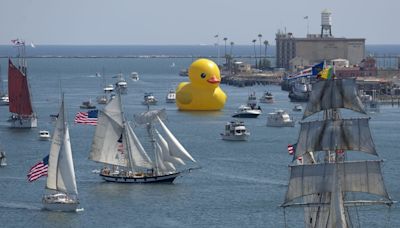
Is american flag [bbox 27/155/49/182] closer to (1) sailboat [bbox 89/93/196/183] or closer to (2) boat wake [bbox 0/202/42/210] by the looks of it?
(2) boat wake [bbox 0/202/42/210]

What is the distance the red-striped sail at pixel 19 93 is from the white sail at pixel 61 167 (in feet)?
128

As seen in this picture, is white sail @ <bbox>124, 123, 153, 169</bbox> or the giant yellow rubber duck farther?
the giant yellow rubber duck

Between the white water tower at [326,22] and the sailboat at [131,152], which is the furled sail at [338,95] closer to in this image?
the sailboat at [131,152]

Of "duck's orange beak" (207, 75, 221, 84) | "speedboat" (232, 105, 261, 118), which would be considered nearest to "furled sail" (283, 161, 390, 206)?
"speedboat" (232, 105, 261, 118)

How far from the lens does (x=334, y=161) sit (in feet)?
166

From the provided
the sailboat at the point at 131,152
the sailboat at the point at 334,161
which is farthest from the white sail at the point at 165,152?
the sailboat at the point at 334,161

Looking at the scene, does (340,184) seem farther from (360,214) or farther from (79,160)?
(79,160)

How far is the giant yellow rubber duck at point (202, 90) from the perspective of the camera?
113250mm

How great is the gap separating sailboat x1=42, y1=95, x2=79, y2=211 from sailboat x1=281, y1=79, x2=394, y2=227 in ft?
48.8

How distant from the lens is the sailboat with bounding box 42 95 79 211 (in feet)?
206

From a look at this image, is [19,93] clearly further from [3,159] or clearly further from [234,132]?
[3,159]

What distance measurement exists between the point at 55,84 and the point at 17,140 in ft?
250

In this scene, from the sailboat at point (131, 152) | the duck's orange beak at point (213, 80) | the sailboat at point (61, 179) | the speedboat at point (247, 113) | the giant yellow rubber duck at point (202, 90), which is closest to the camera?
the sailboat at point (61, 179)

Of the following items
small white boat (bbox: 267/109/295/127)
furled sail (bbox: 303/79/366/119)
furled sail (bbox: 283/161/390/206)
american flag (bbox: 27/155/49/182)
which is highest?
furled sail (bbox: 303/79/366/119)
